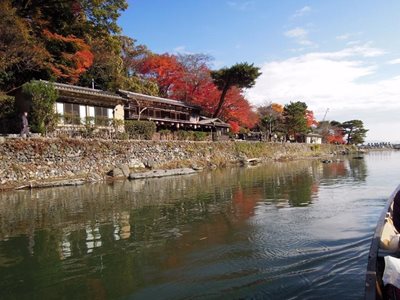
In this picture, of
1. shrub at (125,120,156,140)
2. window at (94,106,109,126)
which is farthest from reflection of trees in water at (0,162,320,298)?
shrub at (125,120,156,140)

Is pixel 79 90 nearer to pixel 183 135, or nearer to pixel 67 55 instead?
pixel 67 55

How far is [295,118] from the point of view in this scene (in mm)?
57719

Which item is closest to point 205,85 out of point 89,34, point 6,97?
point 89,34

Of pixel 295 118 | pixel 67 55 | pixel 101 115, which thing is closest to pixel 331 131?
pixel 295 118

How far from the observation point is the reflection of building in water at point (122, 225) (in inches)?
363

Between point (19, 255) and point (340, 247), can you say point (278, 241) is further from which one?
point (19, 255)

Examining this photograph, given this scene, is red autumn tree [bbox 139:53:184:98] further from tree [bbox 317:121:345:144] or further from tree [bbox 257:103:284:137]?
tree [bbox 317:121:345:144]

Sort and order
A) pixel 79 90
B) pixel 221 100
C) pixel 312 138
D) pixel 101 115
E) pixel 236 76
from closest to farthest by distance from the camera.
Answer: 1. pixel 79 90
2. pixel 101 115
3. pixel 236 76
4. pixel 221 100
5. pixel 312 138

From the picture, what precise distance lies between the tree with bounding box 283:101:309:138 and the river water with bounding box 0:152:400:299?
143ft

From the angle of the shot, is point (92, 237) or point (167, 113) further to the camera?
point (167, 113)

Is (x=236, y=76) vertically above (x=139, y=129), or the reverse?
(x=236, y=76)

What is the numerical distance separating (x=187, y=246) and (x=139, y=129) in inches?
844

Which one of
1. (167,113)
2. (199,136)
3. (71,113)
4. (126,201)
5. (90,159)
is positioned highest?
(167,113)

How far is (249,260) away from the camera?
706cm
